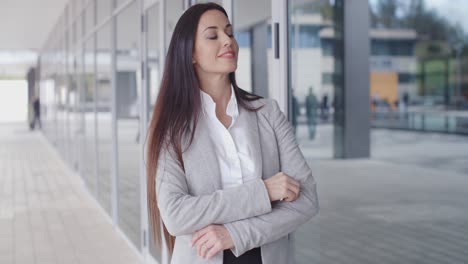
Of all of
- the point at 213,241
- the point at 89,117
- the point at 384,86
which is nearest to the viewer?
the point at 213,241

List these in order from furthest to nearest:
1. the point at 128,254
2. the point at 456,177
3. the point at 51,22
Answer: the point at 51,22 → the point at 456,177 → the point at 128,254

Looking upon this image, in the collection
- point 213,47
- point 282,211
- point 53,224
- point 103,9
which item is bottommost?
point 53,224

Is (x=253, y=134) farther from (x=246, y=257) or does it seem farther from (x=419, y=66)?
(x=419, y=66)

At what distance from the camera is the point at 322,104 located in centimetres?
1180

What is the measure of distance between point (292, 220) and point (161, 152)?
377 mm

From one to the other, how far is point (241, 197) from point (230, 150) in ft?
0.46

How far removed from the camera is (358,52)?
37.0 ft

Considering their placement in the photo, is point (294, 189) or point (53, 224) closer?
point (294, 189)

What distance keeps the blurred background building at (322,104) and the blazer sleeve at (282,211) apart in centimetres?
74

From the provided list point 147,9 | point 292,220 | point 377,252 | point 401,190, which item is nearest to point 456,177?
point 401,190

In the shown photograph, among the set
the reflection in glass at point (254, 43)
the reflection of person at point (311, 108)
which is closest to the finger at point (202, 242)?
the reflection in glass at point (254, 43)

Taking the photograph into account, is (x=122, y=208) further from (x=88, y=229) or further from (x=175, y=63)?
(x=175, y=63)

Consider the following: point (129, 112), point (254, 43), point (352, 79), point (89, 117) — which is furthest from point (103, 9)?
point (352, 79)

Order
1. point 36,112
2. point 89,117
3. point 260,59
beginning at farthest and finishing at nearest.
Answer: point 36,112, point 89,117, point 260,59
